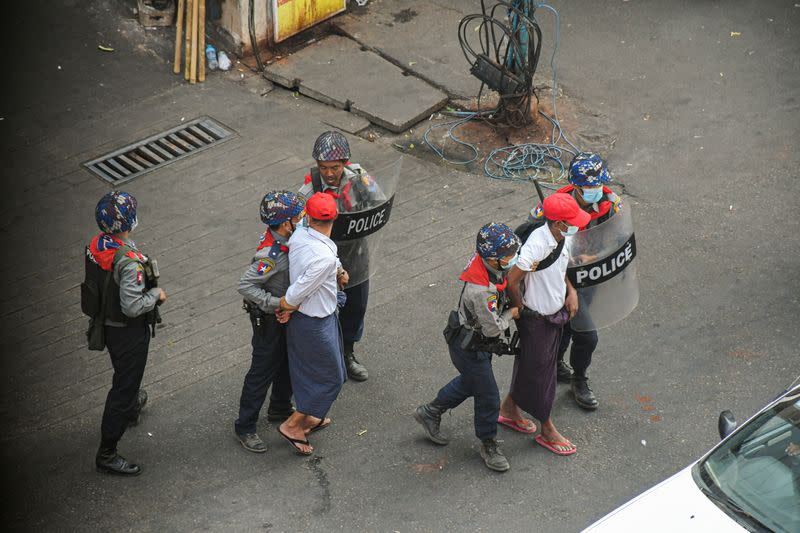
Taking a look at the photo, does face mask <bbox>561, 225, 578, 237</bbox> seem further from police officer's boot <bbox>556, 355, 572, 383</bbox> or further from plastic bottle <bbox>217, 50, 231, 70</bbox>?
plastic bottle <bbox>217, 50, 231, 70</bbox>

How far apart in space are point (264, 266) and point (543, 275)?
161 cm

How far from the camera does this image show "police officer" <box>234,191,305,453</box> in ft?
18.6

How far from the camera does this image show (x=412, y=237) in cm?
826

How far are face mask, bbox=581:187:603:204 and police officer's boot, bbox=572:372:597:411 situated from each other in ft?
4.04

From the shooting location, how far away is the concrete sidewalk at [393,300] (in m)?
5.98

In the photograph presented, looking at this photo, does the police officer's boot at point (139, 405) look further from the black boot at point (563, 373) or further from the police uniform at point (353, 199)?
the black boot at point (563, 373)

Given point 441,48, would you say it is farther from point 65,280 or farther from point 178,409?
point 178,409

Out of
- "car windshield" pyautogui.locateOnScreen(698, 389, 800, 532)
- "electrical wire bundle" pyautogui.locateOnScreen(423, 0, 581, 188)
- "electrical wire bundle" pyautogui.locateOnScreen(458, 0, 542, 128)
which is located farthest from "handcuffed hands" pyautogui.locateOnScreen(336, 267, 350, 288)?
"electrical wire bundle" pyautogui.locateOnScreen(458, 0, 542, 128)

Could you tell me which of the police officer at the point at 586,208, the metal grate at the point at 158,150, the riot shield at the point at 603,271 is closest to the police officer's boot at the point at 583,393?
the police officer at the point at 586,208

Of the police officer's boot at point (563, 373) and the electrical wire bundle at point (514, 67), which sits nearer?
the police officer's boot at point (563, 373)

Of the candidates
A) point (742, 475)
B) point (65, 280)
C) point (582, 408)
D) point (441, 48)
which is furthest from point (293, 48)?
point (742, 475)

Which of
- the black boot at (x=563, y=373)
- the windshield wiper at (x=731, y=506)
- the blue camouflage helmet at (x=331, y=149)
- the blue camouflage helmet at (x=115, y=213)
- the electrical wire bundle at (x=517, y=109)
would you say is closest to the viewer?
the windshield wiper at (x=731, y=506)

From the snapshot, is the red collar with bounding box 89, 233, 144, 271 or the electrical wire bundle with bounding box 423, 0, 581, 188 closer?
the red collar with bounding box 89, 233, 144, 271

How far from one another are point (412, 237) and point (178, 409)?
2596 mm
